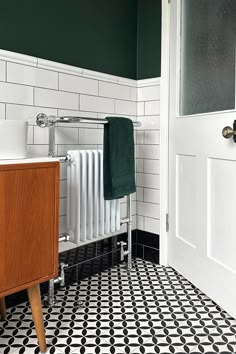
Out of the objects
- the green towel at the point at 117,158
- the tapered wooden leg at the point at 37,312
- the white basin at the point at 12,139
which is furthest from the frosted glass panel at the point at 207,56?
the tapered wooden leg at the point at 37,312

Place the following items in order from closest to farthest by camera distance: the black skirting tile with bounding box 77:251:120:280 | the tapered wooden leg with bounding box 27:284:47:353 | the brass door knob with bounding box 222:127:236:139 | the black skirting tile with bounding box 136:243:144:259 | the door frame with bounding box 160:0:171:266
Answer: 1. the tapered wooden leg with bounding box 27:284:47:353
2. the brass door knob with bounding box 222:127:236:139
3. the black skirting tile with bounding box 77:251:120:280
4. the door frame with bounding box 160:0:171:266
5. the black skirting tile with bounding box 136:243:144:259

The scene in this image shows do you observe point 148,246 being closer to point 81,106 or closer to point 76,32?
point 81,106

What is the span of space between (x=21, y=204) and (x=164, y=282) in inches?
44.4

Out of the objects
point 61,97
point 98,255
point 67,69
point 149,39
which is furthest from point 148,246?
point 149,39

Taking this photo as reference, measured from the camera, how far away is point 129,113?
2396 millimetres

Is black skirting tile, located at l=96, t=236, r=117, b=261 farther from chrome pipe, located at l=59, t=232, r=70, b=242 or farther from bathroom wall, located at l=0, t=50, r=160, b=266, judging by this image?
chrome pipe, located at l=59, t=232, r=70, b=242

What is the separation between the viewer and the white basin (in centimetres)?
128

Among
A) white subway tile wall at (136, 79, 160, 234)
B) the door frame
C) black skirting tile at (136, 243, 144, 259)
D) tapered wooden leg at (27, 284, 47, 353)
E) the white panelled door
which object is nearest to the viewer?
tapered wooden leg at (27, 284, 47, 353)

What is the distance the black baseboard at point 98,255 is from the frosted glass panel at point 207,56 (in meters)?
0.90

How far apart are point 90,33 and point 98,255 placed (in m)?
1.32

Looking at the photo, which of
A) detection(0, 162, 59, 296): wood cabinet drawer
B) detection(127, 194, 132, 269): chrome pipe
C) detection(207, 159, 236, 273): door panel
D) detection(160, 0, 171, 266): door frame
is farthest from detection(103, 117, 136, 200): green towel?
detection(0, 162, 59, 296): wood cabinet drawer

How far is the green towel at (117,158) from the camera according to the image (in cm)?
196

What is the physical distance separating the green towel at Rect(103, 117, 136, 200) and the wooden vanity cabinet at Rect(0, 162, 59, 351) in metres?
0.61

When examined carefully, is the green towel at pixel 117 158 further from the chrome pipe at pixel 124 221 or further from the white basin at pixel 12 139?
the white basin at pixel 12 139
